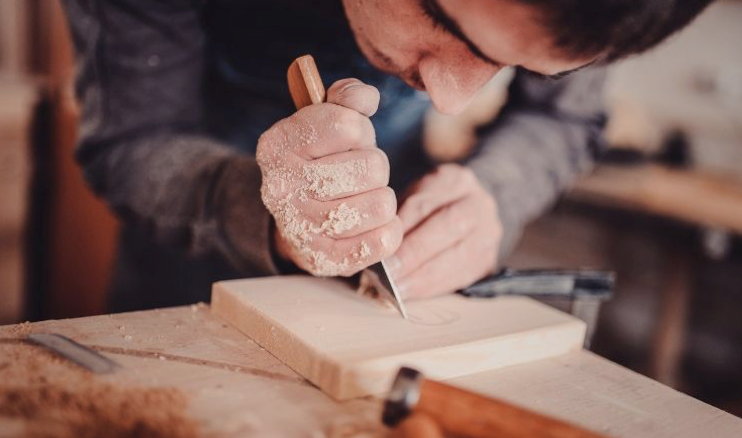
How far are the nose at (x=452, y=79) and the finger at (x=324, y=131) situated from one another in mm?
99

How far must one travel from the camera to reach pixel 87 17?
3.39 feet

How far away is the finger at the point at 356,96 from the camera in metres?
0.70

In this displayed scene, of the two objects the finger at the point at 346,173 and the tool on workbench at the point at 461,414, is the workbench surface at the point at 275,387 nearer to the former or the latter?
the tool on workbench at the point at 461,414

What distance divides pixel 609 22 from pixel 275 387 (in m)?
0.47

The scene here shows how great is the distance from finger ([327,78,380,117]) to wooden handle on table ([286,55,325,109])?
0.07 feet

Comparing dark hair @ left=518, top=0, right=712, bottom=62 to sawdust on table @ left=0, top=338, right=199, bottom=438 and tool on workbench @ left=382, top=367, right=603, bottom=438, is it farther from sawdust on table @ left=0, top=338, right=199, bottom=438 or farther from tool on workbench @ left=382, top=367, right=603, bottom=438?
sawdust on table @ left=0, top=338, right=199, bottom=438

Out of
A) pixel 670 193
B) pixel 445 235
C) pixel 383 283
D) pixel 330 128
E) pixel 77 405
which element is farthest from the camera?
pixel 670 193

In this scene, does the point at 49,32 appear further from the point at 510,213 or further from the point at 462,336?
the point at 462,336

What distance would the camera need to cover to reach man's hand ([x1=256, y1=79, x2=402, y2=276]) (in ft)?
2.32

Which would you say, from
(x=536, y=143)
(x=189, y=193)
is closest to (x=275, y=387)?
(x=189, y=193)

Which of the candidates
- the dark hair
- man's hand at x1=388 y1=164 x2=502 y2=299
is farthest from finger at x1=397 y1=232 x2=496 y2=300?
the dark hair

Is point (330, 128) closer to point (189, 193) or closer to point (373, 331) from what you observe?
point (373, 331)

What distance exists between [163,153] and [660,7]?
763 millimetres

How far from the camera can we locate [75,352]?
63 centimetres
